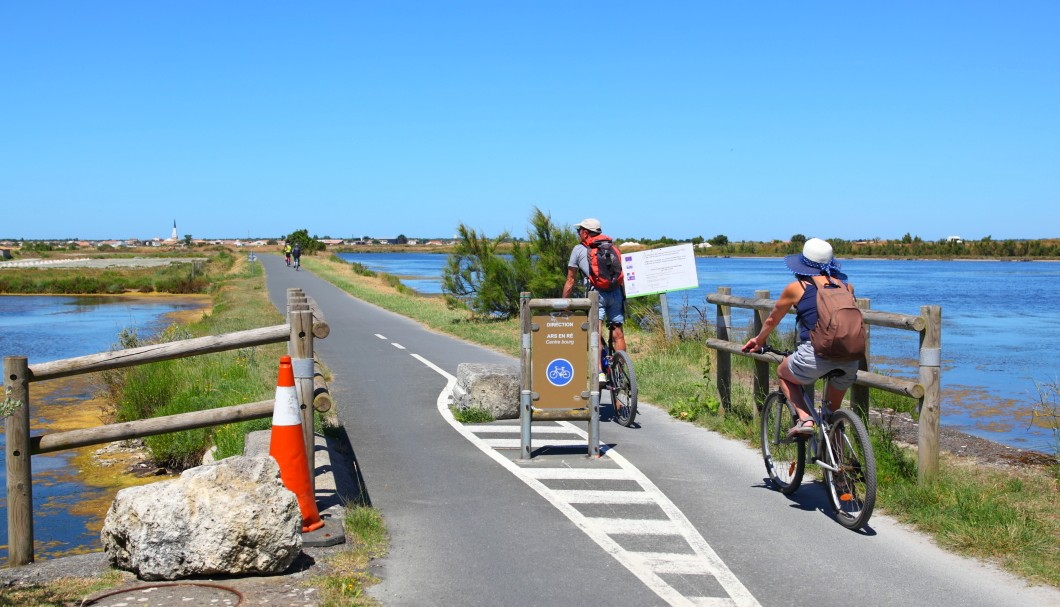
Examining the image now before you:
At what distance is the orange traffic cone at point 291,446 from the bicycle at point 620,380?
4.70m

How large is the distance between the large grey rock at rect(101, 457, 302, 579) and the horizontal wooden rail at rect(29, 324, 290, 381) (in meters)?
1.35

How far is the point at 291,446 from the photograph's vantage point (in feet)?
21.4

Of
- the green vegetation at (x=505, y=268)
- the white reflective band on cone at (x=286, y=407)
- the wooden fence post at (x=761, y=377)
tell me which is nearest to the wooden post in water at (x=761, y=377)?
the wooden fence post at (x=761, y=377)

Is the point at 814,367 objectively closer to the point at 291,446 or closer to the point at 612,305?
the point at 291,446

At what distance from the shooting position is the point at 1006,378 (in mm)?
18750

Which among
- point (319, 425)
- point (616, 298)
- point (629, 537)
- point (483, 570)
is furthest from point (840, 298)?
point (319, 425)

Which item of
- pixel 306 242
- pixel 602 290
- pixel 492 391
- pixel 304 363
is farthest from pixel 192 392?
pixel 306 242

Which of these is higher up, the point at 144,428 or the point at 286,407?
the point at 286,407

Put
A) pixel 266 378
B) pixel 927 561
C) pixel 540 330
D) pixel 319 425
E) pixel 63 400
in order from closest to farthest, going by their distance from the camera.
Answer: pixel 927 561 < pixel 540 330 < pixel 319 425 < pixel 266 378 < pixel 63 400

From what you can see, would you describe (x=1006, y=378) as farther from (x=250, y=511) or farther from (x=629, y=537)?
(x=250, y=511)

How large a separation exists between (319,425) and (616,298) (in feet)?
11.3

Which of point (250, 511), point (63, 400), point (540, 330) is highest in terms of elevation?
point (540, 330)

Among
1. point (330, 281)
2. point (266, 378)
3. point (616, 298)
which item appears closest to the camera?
point (616, 298)

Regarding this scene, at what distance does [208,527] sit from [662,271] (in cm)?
1266
